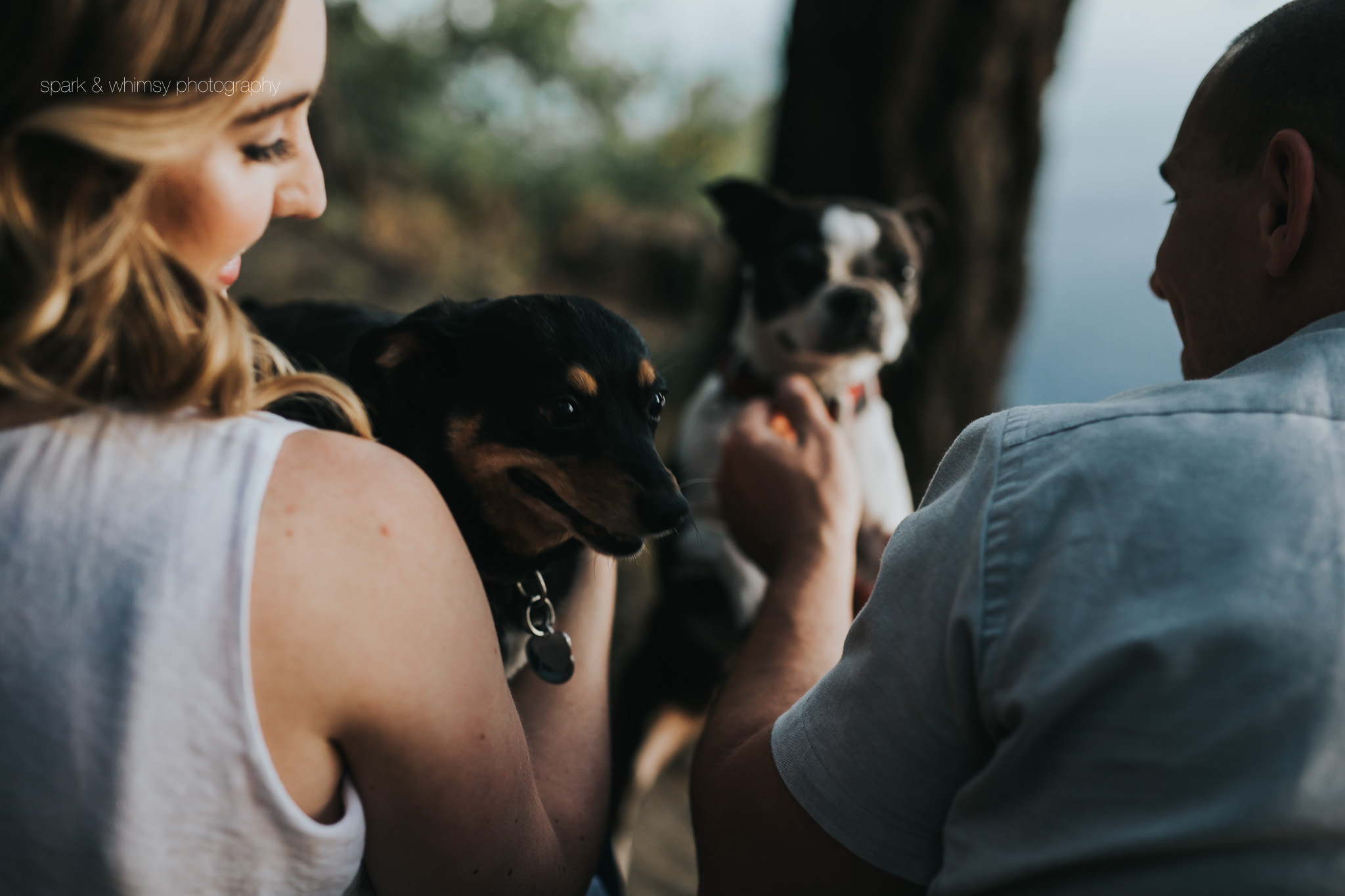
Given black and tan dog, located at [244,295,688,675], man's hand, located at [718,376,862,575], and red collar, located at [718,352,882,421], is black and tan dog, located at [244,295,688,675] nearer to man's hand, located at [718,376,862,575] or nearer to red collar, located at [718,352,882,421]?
man's hand, located at [718,376,862,575]

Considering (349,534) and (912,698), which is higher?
(349,534)

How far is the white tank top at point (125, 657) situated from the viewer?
769 millimetres

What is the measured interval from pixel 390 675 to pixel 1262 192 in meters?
1.08

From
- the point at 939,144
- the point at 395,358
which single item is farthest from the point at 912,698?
the point at 939,144

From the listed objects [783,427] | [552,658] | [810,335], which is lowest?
[552,658]

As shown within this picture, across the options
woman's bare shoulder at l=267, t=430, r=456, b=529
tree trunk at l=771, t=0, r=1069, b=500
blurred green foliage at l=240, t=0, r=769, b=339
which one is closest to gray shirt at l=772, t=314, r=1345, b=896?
woman's bare shoulder at l=267, t=430, r=456, b=529

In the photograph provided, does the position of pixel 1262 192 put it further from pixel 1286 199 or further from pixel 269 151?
pixel 269 151

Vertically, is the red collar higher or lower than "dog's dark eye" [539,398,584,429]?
lower

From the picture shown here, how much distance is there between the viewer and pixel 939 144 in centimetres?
354

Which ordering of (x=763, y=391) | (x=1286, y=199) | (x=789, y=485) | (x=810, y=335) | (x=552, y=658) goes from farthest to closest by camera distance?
(x=763, y=391) → (x=810, y=335) → (x=789, y=485) → (x=552, y=658) → (x=1286, y=199)

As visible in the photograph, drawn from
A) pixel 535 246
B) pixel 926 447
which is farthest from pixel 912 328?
pixel 535 246

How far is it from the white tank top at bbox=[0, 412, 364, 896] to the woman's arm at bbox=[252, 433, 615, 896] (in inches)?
1.2

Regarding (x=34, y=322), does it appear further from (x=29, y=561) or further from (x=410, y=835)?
(x=410, y=835)

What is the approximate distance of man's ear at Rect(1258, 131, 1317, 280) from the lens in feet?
3.17
